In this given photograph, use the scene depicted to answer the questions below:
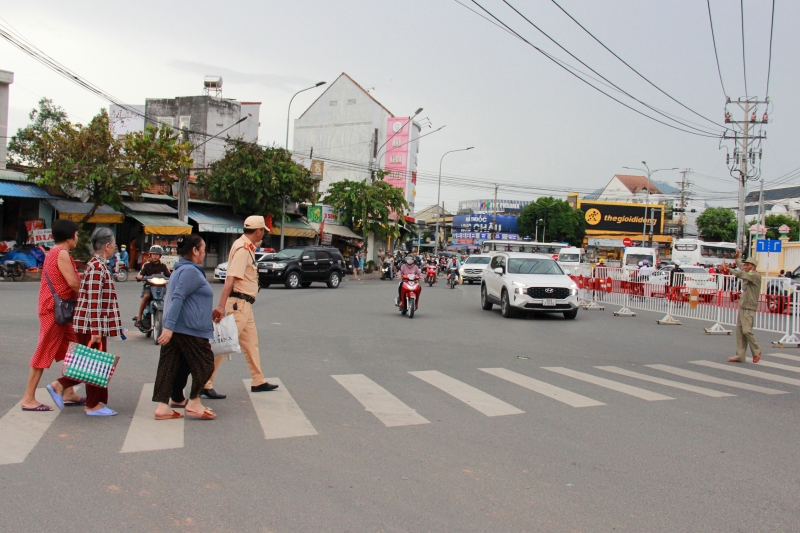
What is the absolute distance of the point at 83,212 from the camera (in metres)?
29.1

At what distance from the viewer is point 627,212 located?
304 feet

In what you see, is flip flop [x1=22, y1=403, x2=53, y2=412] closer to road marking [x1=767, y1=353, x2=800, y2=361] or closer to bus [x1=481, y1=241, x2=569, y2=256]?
road marking [x1=767, y1=353, x2=800, y2=361]

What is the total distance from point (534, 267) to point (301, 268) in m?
11.8

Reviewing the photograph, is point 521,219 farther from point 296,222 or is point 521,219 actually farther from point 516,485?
point 516,485

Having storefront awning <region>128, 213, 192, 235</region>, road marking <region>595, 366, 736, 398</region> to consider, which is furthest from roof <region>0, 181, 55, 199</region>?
road marking <region>595, 366, 736, 398</region>

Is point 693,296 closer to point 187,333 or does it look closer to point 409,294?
point 409,294

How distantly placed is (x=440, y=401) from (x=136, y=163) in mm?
25989

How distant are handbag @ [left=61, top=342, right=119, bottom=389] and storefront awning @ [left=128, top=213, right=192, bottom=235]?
26329 mm

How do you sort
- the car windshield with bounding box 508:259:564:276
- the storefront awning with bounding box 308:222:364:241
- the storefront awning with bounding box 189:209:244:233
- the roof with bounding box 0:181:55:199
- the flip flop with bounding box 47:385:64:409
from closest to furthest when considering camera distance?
the flip flop with bounding box 47:385:64:409 < the car windshield with bounding box 508:259:564:276 < the roof with bounding box 0:181:55:199 < the storefront awning with bounding box 189:209:244:233 < the storefront awning with bounding box 308:222:364:241

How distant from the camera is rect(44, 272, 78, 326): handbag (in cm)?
586

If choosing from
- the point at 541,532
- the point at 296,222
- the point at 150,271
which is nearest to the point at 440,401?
the point at 541,532

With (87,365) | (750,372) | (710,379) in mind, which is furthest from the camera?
(750,372)

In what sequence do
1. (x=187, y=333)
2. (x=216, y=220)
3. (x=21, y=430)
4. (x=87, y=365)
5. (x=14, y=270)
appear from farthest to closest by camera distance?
1. (x=216, y=220)
2. (x=14, y=270)
3. (x=187, y=333)
4. (x=87, y=365)
5. (x=21, y=430)

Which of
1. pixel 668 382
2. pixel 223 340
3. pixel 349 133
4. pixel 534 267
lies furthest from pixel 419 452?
pixel 349 133
